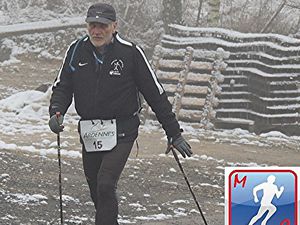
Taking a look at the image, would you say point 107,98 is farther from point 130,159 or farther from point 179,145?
point 130,159

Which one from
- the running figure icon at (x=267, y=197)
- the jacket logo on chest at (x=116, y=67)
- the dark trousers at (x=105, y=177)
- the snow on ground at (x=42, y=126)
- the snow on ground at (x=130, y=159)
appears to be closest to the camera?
the running figure icon at (x=267, y=197)

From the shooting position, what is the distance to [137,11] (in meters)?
26.7

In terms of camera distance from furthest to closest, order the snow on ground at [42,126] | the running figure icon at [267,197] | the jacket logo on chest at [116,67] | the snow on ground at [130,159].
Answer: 1. the snow on ground at [42,126]
2. the snow on ground at [130,159]
3. the jacket logo on chest at [116,67]
4. the running figure icon at [267,197]

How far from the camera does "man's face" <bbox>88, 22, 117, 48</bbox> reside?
6145 millimetres

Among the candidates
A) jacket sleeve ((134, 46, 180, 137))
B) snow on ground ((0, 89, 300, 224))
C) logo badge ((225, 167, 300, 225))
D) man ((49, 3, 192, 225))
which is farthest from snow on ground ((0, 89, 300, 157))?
logo badge ((225, 167, 300, 225))

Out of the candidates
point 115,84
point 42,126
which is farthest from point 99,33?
point 42,126

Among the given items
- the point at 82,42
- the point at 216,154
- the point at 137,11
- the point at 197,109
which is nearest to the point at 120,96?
the point at 82,42

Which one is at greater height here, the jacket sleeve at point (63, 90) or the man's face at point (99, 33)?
the man's face at point (99, 33)

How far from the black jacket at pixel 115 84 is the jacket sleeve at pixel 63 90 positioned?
2cm

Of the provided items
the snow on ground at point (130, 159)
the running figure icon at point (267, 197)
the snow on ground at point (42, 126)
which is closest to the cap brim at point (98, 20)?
the snow on ground at point (130, 159)

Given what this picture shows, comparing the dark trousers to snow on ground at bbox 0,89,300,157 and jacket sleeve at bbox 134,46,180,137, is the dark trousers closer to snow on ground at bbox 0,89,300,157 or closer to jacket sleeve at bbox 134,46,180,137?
jacket sleeve at bbox 134,46,180,137

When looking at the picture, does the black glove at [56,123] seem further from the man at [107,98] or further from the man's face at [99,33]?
the man's face at [99,33]

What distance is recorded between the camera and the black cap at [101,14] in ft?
20.1

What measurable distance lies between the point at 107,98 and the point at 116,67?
0.86 feet
